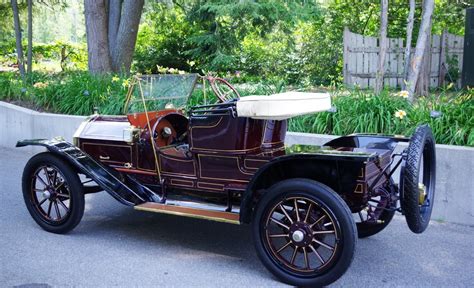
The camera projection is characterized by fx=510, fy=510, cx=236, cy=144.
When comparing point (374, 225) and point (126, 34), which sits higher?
point (126, 34)

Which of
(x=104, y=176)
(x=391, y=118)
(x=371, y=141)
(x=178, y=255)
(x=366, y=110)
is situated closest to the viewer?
(x=178, y=255)

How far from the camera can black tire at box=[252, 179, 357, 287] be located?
139 inches

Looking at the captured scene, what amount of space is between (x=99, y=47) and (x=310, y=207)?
7.88 metres

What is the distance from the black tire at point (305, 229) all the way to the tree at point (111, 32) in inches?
290

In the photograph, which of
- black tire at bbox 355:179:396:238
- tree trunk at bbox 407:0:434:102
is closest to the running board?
black tire at bbox 355:179:396:238

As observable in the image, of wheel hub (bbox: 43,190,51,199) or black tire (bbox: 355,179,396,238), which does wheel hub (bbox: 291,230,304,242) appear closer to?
black tire (bbox: 355,179,396,238)

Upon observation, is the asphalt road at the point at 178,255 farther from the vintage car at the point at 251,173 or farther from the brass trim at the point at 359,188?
the brass trim at the point at 359,188

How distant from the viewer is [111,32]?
10.8 metres

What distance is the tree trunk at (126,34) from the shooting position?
10531 mm

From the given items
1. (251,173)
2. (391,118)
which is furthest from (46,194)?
(391,118)

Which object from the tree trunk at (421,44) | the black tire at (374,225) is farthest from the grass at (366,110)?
the black tire at (374,225)

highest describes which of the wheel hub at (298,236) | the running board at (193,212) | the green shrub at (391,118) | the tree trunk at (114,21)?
the tree trunk at (114,21)

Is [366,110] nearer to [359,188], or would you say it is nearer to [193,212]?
[359,188]

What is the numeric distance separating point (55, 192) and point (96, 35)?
621 centimetres
